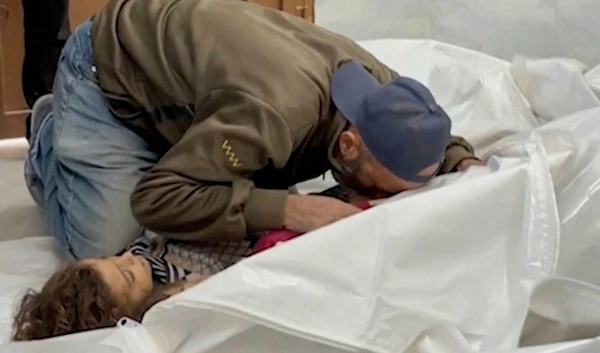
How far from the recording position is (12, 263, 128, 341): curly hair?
3.82 feet

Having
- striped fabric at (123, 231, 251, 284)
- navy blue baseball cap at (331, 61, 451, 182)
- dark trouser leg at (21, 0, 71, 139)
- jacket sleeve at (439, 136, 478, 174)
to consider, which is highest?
navy blue baseball cap at (331, 61, 451, 182)

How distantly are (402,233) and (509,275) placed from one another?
15 cm

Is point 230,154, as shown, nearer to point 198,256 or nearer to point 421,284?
point 198,256

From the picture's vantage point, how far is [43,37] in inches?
86.6

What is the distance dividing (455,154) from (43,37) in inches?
44.2

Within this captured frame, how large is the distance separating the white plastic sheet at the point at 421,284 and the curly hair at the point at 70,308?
84 millimetres

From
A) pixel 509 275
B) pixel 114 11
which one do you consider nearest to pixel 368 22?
pixel 114 11

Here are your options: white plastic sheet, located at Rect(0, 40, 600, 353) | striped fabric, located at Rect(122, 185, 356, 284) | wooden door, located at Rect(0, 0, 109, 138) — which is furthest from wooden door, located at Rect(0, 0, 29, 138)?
white plastic sheet, located at Rect(0, 40, 600, 353)

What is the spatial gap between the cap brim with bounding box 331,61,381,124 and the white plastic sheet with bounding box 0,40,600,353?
0.16 m

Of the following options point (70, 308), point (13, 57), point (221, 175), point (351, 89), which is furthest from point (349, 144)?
point (13, 57)

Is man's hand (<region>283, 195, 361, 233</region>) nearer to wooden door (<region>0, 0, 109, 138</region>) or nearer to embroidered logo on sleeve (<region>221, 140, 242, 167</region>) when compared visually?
embroidered logo on sleeve (<region>221, 140, 242, 167</region>)

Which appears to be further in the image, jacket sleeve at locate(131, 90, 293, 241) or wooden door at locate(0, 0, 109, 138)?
wooden door at locate(0, 0, 109, 138)

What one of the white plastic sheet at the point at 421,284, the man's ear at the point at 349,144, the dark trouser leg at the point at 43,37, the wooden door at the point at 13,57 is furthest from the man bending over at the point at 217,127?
the wooden door at the point at 13,57

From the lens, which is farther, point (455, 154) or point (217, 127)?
point (455, 154)
